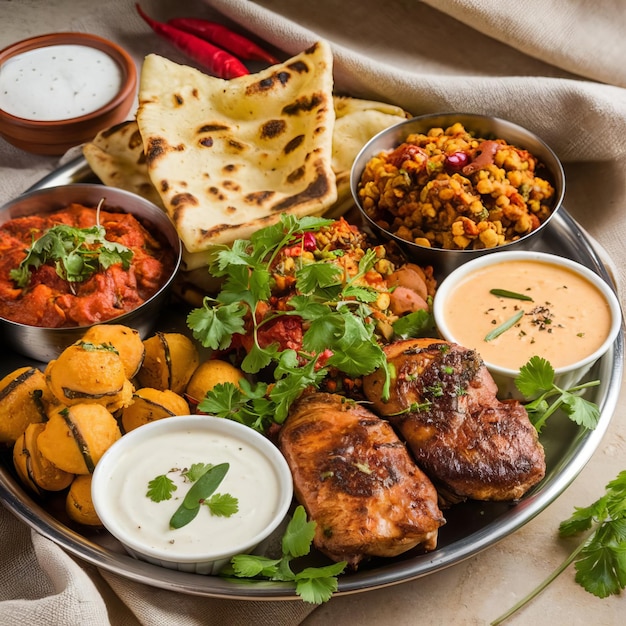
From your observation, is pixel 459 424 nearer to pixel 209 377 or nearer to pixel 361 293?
pixel 361 293

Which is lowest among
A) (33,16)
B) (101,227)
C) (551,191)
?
(33,16)

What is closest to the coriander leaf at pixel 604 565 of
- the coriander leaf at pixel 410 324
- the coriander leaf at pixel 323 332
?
the coriander leaf at pixel 410 324

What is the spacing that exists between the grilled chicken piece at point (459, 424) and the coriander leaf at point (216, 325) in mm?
676

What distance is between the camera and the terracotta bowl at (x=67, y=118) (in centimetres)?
505

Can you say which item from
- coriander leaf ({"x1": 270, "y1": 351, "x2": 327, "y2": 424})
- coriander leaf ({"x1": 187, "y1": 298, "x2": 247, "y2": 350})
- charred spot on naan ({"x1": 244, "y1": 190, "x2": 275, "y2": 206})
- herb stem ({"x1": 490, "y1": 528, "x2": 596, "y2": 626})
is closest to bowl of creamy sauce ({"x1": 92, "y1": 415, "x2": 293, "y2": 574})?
coriander leaf ({"x1": 270, "y1": 351, "x2": 327, "y2": 424})

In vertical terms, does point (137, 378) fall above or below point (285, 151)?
below

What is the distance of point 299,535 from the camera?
3.00 m

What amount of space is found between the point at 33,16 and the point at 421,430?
4956mm

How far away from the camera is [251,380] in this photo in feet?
12.9

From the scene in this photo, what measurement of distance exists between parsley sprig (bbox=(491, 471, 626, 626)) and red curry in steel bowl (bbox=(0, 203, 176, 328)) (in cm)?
229

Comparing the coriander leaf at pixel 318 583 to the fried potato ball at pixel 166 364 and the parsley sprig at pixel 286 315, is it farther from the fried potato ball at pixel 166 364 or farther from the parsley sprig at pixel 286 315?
the fried potato ball at pixel 166 364

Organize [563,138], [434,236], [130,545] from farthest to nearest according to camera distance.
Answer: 1. [563,138]
2. [434,236]
3. [130,545]

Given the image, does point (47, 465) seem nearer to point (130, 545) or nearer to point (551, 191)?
point (130, 545)

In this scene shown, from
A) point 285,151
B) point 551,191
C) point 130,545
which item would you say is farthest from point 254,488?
point 551,191
